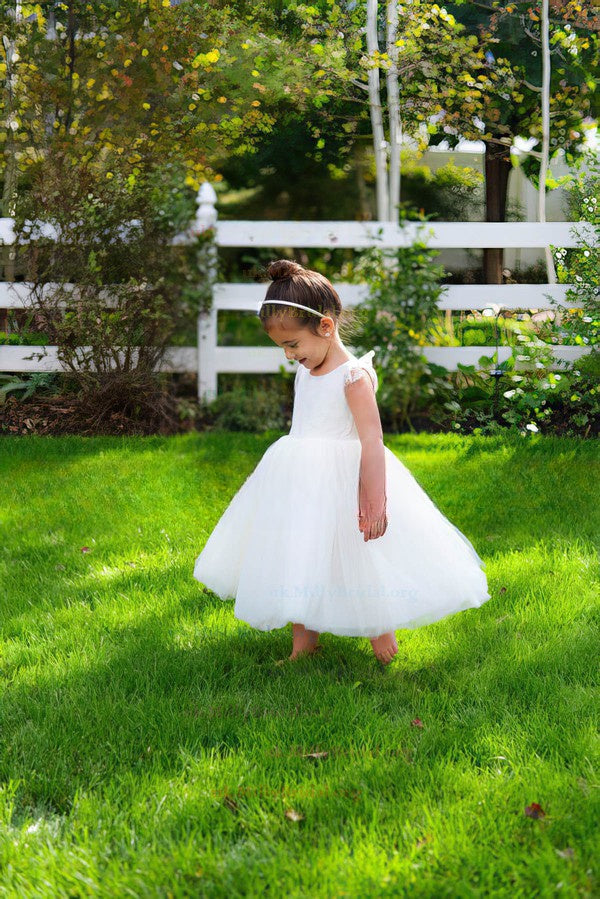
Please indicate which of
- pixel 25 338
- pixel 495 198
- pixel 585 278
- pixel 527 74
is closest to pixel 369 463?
pixel 585 278

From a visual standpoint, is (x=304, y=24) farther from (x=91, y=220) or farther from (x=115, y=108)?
(x=91, y=220)

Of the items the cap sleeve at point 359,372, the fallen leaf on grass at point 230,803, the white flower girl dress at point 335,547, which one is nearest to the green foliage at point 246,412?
the white flower girl dress at point 335,547

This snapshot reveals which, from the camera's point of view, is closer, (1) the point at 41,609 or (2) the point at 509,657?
(2) the point at 509,657

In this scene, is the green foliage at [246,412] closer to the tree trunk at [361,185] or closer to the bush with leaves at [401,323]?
the bush with leaves at [401,323]

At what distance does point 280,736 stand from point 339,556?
1.84 feet

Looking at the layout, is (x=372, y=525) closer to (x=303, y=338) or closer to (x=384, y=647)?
(x=384, y=647)

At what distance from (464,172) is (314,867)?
28.3ft

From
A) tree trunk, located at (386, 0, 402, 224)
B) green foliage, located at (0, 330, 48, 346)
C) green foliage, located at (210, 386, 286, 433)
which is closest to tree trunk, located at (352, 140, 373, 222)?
tree trunk, located at (386, 0, 402, 224)

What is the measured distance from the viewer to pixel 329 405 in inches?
108

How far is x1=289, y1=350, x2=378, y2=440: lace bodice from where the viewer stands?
2736mm

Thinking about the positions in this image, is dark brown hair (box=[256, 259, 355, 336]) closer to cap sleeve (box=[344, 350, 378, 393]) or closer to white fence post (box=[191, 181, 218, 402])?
cap sleeve (box=[344, 350, 378, 393])

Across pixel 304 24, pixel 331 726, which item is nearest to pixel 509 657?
pixel 331 726

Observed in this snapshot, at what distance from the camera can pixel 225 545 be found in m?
2.90

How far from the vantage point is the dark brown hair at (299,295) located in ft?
8.68
